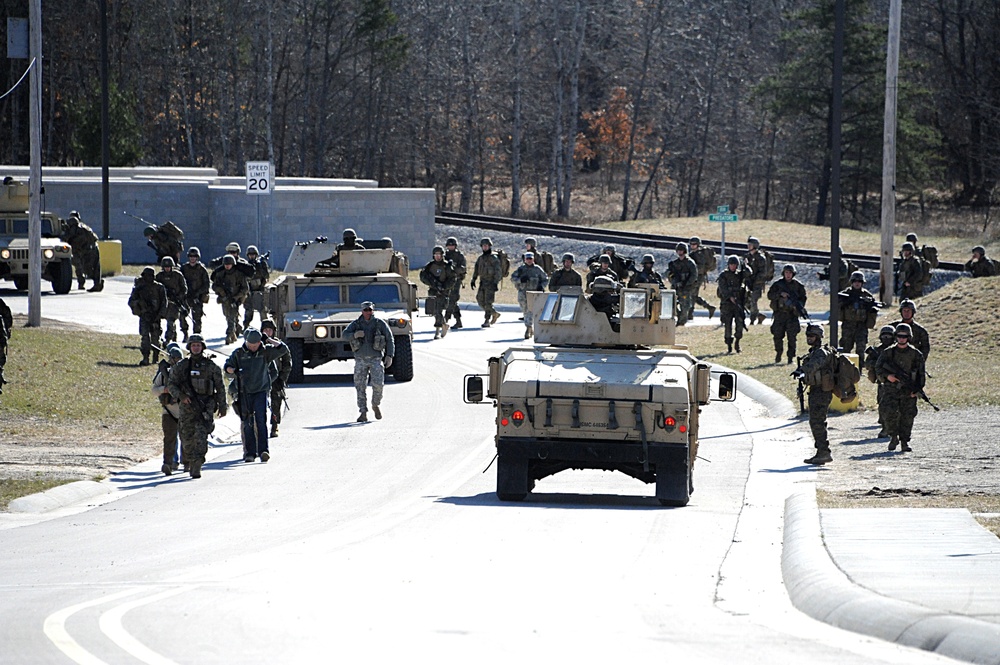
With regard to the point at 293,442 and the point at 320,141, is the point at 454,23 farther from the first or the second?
the point at 293,442

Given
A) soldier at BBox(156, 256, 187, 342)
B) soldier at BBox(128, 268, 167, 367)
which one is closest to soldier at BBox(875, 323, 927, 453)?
soldier at BBox(128, 268, 167, 367)

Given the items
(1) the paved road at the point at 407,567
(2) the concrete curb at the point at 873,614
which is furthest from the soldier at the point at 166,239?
(2) the concrete curb at the point at 873,614

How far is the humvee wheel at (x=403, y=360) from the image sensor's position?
1049 inches

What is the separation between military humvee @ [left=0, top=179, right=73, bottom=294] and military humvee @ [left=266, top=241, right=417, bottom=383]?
11.3 metres

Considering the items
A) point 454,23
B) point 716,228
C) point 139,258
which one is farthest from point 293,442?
point 454,23

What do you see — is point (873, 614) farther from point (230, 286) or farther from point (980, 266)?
point (980, 266)

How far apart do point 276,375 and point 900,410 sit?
746cm

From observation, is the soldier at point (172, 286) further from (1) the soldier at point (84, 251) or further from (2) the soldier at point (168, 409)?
(1) the soldier at point (84, 251)

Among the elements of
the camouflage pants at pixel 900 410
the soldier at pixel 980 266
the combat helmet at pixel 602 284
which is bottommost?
the camouflage pants at pixel 900 410

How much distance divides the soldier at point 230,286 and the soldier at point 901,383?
1478cm

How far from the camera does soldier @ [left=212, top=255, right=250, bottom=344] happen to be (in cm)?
3033

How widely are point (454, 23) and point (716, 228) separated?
932 inches

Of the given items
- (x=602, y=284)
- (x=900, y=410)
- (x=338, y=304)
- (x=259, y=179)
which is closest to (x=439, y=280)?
(x=259, y=179)

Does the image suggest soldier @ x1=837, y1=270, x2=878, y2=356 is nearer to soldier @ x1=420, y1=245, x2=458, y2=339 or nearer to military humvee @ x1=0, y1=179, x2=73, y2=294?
soldier @ x1=420, y1=245, x2=458, y2=339
